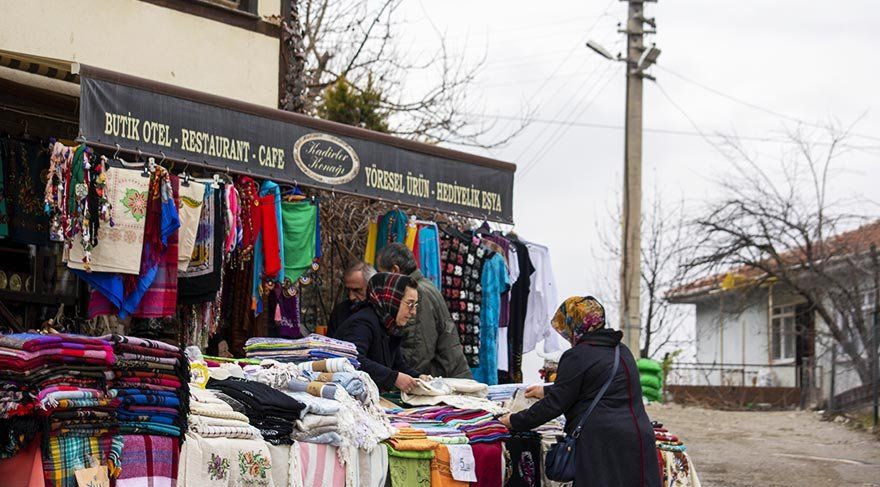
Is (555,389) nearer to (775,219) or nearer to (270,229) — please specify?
(270,229)

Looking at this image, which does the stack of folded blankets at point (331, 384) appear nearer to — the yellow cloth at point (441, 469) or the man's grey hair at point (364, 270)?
the yellow cloth at point (441, 469)

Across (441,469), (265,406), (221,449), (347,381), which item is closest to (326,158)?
(347,381)

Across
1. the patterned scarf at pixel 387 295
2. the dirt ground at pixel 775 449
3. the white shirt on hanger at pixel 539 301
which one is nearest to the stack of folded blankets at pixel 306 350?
the patterned scarf at pixel 387 295

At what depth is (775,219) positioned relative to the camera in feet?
87.7

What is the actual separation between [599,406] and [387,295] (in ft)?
5.57

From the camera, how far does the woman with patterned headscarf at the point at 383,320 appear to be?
7949 mm

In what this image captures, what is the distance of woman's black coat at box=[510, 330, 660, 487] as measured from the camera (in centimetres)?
703

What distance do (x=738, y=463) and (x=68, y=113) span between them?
9603 millimetres

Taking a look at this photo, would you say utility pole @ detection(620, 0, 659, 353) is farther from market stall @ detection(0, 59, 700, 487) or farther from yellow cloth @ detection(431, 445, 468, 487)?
yellow cloth @ detection(431, 445, 468, 487)

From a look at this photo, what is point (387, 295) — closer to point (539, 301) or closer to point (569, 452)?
point (569, 452)

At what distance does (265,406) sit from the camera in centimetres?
667

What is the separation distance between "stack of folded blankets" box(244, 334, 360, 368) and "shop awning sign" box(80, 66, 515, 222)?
141 cm

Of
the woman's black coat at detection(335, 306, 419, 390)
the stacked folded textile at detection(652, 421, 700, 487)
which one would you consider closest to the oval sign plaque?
the woman's black coat at detection(335, 306, 419, 390)

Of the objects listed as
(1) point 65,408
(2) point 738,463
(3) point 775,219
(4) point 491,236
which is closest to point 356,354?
(1) point 65,408
